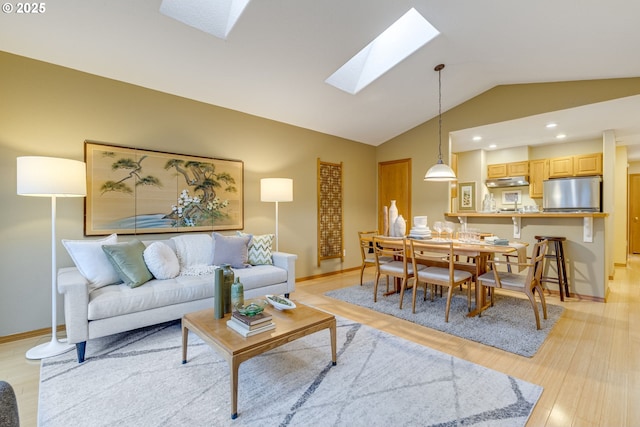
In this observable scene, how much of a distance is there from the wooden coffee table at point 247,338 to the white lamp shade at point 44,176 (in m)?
1.49

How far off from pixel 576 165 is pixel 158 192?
6.79m

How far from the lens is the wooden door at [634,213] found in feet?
23.8

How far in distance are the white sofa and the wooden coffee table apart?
631 millimetres

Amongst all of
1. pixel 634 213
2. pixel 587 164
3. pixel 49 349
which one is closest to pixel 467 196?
pixel 587 164

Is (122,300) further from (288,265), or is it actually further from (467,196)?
(467,196)

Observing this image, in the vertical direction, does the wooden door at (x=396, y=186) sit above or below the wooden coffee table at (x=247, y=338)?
above

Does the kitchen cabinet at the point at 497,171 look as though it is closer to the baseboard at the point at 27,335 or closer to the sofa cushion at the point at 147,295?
the sofa cushion at the point at 147,295

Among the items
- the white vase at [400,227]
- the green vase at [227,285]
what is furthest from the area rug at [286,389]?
the white vase at [400,227]

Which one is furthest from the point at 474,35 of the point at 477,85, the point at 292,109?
the point at 292,109

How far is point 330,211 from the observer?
206 inches

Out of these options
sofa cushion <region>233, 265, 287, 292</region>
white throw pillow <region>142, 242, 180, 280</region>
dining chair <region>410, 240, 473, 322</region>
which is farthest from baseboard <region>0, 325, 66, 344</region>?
dining chair <region>410, 240, 473, 322</region>

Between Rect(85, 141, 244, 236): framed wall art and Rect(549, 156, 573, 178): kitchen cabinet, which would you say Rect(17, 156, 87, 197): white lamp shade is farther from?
Rect(549, 156, 573, 178): kitchen cabinet

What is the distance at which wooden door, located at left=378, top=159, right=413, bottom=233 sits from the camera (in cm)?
552

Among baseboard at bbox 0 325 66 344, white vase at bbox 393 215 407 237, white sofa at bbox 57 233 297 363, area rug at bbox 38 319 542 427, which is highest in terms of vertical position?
white vase at bbox 393 215 407 237
